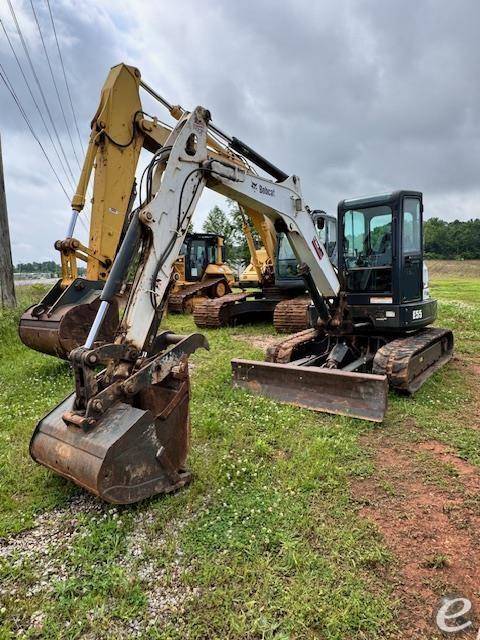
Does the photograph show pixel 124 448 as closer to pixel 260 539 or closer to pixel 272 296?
pixel 260 539

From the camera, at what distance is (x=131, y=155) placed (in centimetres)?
641

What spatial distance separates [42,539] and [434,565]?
246 cm

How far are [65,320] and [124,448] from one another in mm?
3663

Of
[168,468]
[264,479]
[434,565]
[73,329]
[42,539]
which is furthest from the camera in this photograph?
[73,329]

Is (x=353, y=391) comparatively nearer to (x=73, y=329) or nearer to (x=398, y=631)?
(x=398, y=631)

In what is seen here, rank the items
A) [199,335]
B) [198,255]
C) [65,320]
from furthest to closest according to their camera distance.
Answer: [198,255] < [65,320] < [199,335]

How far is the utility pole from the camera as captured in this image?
11.0 metres

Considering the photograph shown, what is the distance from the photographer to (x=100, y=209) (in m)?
6.21

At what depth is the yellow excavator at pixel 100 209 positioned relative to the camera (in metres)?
6.14

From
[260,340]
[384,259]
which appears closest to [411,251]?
[384,259]

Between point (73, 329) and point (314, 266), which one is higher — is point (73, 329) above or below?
below

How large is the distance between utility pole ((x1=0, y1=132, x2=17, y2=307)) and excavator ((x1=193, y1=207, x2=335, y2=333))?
4715mm

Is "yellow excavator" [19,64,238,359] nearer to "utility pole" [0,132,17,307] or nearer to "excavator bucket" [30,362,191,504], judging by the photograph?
"excavator bucket" [30,362,191,504]

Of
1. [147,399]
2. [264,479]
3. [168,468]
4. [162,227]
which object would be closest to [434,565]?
[264,479]
